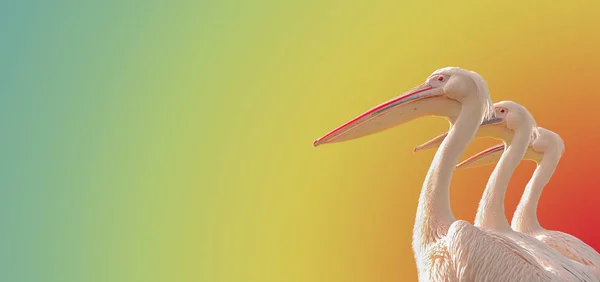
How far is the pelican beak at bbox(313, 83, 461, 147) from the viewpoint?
3.85 m

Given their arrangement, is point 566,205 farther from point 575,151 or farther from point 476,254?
point 476,254

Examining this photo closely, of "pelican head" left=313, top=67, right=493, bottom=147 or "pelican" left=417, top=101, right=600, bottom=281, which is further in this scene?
"pelican" left=417, top=101, right=600, bottom=281

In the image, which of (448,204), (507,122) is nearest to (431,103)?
(448,204)

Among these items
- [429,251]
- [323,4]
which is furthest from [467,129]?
[323,4]

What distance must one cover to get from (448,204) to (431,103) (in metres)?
0.60

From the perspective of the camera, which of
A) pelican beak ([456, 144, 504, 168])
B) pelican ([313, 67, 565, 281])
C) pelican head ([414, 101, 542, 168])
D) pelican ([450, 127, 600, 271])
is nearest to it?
pelican ([313, 67, 565, 281])

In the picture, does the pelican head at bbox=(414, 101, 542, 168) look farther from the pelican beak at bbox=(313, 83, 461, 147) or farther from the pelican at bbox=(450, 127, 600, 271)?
the pelican beak at bbox=(313, 83, 461, 147)

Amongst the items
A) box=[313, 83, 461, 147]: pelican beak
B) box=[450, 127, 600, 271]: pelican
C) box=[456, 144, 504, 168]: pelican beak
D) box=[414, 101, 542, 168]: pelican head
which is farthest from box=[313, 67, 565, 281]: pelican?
box=[456, 144, 504, 168]: pelican beak

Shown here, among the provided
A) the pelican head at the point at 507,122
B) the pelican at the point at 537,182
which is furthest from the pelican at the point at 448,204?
the pelican at the point at 537,182

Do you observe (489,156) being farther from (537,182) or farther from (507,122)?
(507,122)

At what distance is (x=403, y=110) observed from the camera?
388 cm

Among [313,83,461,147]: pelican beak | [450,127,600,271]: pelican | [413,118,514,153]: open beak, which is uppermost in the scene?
[313,83,461,147]: pelican beak

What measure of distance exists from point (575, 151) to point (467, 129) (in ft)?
12.3

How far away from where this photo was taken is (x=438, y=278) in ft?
10.7
